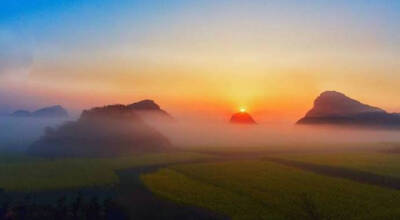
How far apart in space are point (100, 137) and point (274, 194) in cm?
6292

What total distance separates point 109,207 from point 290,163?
144 ft

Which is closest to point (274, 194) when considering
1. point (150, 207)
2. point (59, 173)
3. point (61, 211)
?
point (150, 207)

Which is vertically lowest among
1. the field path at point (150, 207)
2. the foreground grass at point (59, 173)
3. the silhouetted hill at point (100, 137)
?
the field path at point (150, 207)

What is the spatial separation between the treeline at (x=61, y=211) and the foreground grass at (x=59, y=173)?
29.9 feet

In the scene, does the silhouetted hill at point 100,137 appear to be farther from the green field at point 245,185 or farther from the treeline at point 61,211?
the treeline at point 61,211

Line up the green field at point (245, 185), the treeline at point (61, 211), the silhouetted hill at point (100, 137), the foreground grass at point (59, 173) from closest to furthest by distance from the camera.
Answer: the treeline at point (61, 211)
the green field at point (245, 185)
the foreground grass at point (59, 173)
the silhouetted hill at point (100, 137)

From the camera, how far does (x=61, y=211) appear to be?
3247cm

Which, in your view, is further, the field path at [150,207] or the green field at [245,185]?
the green field at [245,185]

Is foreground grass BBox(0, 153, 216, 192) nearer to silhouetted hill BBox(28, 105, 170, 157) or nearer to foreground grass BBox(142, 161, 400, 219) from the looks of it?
foreground grass BBox(142, 161, 400, 219)

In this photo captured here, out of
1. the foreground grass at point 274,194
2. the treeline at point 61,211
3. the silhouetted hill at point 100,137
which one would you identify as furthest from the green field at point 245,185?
the silhouetted hill at point 100,137

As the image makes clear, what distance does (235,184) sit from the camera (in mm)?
46438

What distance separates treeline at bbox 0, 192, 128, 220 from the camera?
32156 millimetres

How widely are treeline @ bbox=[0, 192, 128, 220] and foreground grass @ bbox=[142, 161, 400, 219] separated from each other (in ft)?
24.6

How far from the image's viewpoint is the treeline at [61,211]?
3216cm
